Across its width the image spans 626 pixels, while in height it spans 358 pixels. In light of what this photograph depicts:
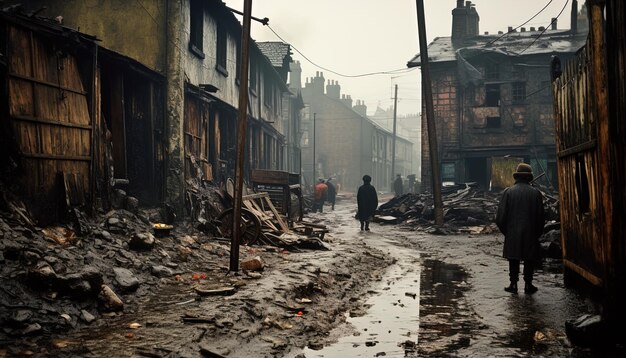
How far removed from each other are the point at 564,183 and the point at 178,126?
8.60 meters

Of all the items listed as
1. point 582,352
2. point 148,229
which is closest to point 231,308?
point 582,352

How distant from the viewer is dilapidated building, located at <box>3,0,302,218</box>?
812 centimetres

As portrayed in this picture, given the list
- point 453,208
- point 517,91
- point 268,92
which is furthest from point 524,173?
point 517,91

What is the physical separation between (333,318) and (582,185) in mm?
3346

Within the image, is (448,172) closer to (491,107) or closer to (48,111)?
(491,107)

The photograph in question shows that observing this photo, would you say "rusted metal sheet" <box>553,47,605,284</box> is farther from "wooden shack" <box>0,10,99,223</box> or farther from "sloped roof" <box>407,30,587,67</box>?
"sloped roof" <box>407,30,587,67</box>

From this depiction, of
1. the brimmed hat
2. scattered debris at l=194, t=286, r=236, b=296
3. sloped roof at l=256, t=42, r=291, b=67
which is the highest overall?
sloped roof at l=256, t=42, r=291, b=67

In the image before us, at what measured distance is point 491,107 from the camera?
27.7 m

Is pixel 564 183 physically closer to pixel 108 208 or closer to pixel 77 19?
pixel 108 208

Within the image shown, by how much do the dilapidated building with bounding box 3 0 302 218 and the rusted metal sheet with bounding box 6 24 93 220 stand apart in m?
0.02

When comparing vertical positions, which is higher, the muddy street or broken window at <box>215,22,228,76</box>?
broken window at <box>215,22,228,76</box>

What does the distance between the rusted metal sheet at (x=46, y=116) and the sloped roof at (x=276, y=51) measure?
2027 centimetres

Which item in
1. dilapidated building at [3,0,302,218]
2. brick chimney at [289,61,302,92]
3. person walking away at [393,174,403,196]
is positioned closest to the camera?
dilapidated building at [3,0,302,218]

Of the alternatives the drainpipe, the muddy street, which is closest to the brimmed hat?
the muddy street
